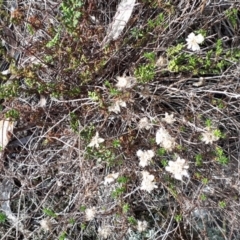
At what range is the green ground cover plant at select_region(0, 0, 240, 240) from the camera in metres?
1.49

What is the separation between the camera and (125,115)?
1.56 m

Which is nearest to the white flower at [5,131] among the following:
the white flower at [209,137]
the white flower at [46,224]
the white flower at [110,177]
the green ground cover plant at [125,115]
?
the green ground cover plant at [125,115]

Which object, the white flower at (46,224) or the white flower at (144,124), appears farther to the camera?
the white flower at (46,224)

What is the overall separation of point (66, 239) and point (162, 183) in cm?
42

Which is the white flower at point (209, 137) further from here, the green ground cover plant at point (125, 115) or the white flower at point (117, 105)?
the white flower at point (117, 105)

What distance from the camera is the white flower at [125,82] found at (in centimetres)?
143

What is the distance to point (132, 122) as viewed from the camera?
1602mm

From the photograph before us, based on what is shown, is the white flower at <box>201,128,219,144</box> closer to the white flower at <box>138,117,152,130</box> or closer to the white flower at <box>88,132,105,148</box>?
the white flower at <box>138,117,152,130</box>

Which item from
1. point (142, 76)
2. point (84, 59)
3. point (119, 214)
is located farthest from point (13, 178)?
point (142, 76)

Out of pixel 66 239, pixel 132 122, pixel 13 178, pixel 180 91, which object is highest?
pixel 180 91

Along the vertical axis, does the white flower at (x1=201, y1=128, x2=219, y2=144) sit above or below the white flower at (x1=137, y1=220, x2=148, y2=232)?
above

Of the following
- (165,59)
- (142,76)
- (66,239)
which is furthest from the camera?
(66,239)

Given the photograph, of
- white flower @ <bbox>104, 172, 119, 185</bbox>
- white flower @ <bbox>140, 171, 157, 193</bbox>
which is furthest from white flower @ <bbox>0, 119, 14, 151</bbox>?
white flower @ <bbox>140, 171, 157, 193</bbox>

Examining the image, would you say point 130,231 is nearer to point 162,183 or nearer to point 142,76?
point 162,183
